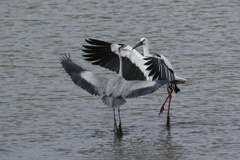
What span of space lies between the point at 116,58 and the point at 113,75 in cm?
264

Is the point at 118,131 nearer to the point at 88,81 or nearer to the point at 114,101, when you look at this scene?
the point at 114,101

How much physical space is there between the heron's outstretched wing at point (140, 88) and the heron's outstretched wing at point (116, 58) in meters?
1.08

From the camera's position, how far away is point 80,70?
9.76 metres

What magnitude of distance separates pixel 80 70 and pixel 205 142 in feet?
6.64

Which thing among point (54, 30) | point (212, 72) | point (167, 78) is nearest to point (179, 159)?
point (167, 78)

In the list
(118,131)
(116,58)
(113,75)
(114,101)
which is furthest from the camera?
(113,75)

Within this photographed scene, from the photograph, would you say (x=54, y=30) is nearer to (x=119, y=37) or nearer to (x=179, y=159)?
(x=119, y=37)

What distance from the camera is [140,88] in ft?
29.9

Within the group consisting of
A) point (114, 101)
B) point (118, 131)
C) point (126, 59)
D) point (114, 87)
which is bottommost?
point (118, 131)

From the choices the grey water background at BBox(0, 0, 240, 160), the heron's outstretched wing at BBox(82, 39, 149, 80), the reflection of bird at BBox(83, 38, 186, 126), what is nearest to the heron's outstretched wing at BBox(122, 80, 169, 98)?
the grey water background at BBox(0, 0, 240, 160)

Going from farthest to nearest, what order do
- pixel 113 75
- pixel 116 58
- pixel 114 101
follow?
pixel 113 75, pixel 116 58, pixel 114 101

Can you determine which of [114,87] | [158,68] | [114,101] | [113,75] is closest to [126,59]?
[158,68]

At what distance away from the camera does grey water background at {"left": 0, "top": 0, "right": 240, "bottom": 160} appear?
891 centimetres

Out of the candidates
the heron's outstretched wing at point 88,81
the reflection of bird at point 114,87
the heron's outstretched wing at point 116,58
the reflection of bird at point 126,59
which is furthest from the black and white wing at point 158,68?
the heron's outstretched wing at point 116,58
